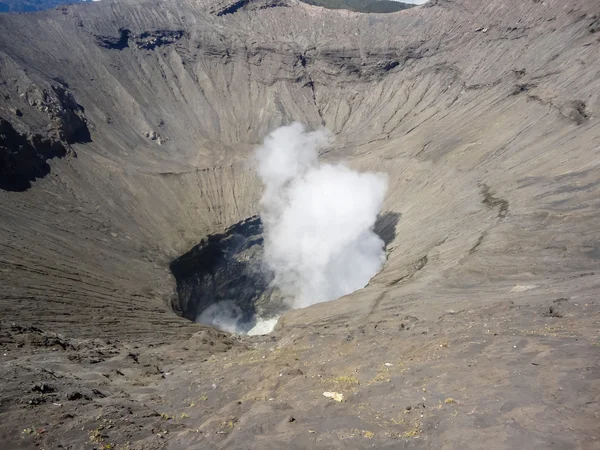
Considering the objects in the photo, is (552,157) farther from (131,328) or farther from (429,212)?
(131,328)

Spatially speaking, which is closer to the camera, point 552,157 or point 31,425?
point 31,425

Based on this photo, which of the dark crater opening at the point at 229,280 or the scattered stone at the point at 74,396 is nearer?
the scattered stone at the point at 74,396

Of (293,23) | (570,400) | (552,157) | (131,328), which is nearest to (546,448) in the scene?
(570,400)

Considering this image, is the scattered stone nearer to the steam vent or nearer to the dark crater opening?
the steam vent

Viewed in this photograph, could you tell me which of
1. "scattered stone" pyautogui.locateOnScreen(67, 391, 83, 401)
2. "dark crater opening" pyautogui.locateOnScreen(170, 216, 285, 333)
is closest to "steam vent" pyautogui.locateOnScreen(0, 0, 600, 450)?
"scattered stone" pyautogui.locateOnScreen(67, 391, 83, 401)

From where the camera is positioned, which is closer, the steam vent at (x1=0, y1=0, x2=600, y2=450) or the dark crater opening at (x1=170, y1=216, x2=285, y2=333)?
the steam vent at (x1=0, y1=0, x2=600, y2=450)

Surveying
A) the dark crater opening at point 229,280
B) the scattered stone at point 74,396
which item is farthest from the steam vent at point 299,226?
the dark crater opening at point 229,280

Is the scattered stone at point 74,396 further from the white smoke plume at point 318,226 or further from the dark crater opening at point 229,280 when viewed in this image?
the white smoke plume at point 318,226
